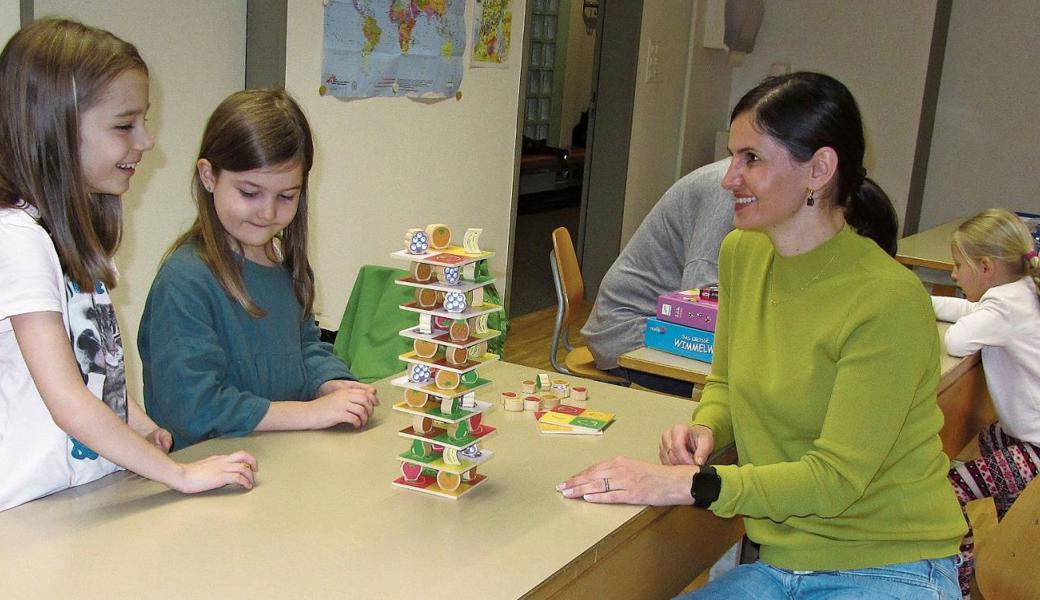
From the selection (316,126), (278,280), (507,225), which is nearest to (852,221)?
(278,280)

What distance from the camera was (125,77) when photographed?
140 cm

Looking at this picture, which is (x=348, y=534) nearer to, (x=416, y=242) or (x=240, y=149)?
(x=416, y=242)

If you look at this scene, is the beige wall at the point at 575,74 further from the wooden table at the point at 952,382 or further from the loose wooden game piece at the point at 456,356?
the loose wooden game piece at the point at 456,356

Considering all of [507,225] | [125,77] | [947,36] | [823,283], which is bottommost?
[507,225]

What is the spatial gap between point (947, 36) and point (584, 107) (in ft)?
9.77

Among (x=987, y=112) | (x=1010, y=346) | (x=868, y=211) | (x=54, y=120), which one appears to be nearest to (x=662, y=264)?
(x=1010, y=346)

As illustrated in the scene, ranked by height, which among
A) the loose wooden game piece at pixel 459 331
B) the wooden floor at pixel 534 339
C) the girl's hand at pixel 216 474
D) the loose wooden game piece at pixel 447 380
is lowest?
the wooden floor at pixel 534 339

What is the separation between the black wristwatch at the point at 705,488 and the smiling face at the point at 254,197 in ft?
2.59

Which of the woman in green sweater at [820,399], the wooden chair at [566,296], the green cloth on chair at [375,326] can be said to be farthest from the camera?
the wooden chair at [566,296]

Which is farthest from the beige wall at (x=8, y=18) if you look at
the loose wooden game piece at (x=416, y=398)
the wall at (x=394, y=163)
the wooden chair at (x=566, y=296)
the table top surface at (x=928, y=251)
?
the table top surface at (x=928, y=251)

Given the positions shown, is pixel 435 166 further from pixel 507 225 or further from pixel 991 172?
pixel 991 172

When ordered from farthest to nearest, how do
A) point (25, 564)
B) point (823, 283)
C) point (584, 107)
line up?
point (584, 107) < point (823, 283) < point (25, 564)

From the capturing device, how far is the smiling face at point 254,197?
5.51 ft

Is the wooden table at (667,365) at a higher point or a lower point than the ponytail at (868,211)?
lower
